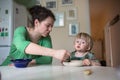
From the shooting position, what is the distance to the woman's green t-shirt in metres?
0.92

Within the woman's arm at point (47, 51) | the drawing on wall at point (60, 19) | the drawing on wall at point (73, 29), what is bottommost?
the woman's arm at point (47, 51)

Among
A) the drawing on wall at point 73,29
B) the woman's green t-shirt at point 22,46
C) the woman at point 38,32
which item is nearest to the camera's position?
the woman's green t-shirt at point 22,46

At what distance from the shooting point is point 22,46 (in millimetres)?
889

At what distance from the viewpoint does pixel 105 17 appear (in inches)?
150

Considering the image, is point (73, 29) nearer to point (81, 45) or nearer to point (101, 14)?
point (101, 14)

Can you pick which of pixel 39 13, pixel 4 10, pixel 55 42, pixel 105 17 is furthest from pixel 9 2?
pixel 105 17

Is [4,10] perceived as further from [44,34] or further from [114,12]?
[114,12]

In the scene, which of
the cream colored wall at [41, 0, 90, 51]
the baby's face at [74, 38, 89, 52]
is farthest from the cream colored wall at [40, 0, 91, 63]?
the baby's face at [74, 38, 89, 52]

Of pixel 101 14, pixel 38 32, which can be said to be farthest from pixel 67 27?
pixel 38 32

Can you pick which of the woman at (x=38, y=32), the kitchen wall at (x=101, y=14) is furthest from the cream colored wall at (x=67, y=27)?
the woman at (x=38, y=32)

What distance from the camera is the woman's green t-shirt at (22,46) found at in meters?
0.92

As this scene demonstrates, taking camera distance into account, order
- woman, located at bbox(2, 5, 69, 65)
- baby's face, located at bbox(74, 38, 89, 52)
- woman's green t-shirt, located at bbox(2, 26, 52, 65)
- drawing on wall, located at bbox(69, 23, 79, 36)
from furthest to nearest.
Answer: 1. drawing on wall, located at bbox(69, 23, 79, 36)
2. baby's face, located at bbox(74, 38, 89, 52)
3. woman, located at bbox(2, 5, 69, 65)
4. woman's green t-shirt, located at bbox(2, 26, 52, 65)

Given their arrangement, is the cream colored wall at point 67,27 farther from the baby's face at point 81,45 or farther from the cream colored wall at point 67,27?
the baby's face at point 81,45

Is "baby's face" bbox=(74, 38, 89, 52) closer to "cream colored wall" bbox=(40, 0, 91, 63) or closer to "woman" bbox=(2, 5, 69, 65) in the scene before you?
"woman" bbox=(2, 5, 69, 65)
